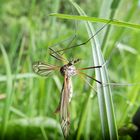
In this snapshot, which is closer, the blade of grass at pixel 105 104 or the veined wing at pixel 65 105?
the veined wing at pixel 65 105

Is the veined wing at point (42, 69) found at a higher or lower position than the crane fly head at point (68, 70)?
higher

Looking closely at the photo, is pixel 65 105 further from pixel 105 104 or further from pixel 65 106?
pixel 105 104

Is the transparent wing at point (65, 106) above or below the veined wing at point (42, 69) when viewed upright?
below

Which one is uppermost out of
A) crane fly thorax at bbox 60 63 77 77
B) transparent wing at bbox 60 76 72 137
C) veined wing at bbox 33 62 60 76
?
veined wing at bbox 33 62 60 76

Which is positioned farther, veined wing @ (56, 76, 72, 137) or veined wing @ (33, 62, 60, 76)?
veined wing @ (33, 62, 60, 76)

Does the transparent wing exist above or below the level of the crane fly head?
below

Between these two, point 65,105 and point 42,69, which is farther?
point 42,69

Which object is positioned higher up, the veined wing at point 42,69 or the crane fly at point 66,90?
the veined wing at point 42,69

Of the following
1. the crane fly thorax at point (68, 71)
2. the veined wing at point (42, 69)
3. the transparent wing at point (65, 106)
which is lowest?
the transparent wing at point (65, 106)

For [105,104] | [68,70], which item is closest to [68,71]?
[68,70]

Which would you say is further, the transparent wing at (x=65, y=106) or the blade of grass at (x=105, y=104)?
the blade of grass at (x=105, y=104)

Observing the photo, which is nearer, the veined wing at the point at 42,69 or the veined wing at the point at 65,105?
the veined wing at the point at 65,105

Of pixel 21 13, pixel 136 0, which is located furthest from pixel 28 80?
pixel 21 13
